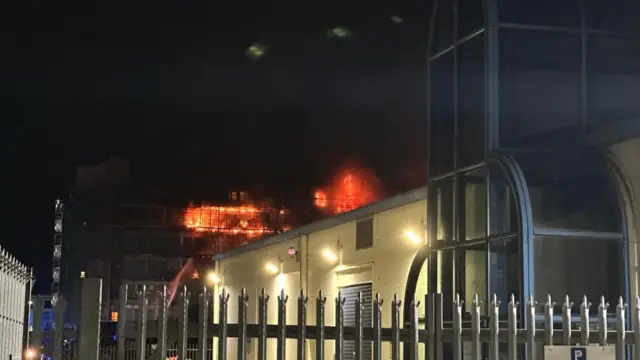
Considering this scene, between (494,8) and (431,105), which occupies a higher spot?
(494,8)

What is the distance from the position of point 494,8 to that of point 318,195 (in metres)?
46.5

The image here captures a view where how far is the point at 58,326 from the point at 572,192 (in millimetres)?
7877

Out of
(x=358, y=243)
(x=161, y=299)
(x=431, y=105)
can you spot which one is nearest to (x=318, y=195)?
(x=358, y=243)

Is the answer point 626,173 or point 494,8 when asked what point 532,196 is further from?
point 494,8

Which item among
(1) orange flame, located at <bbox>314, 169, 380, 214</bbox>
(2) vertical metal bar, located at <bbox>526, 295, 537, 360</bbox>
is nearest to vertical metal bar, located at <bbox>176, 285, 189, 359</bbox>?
(2) vertical metal bar, located at <bbox>526, 295, 537, 360</bbox>

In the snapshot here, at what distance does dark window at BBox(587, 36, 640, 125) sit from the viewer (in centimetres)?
1198

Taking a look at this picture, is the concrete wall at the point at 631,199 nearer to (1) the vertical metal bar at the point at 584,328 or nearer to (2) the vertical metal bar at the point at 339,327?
(1) the vertical metal bar at the point at 584,328

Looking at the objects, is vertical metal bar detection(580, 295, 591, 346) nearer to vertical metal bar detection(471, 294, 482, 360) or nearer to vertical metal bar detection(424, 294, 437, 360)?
vertical metal bar detection(471, 294, 482, 360)

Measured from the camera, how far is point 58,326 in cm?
516

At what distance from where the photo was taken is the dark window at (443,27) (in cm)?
1300

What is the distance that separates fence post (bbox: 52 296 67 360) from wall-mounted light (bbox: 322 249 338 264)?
13418 millimetres

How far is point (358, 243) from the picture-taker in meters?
17.2

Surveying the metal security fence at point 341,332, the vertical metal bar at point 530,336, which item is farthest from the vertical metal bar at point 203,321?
the vertical metal bar at point 530,336

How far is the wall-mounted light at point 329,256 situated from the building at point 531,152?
4.69 meters
